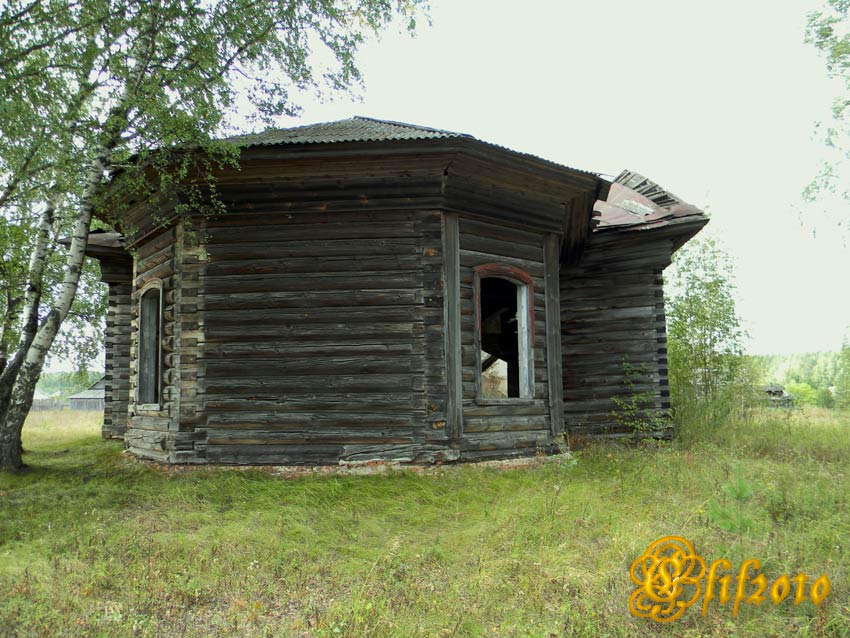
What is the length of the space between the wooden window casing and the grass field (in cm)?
161

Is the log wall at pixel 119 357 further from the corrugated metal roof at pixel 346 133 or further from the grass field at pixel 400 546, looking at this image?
the corrugated metal roof at pixel 346 133

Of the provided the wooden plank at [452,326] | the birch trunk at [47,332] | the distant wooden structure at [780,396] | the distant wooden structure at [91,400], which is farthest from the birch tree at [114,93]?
the distant wooden structure at [91,400]

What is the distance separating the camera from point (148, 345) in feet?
31.3

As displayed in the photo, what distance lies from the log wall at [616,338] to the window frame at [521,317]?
3056 millimetres

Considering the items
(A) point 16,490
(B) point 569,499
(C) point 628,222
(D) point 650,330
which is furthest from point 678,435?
(A) point 16,490

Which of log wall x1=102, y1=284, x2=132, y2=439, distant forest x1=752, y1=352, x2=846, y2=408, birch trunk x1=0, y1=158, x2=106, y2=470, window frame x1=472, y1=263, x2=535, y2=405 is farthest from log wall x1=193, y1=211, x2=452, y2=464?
distant forest x1=752, y1=352, x2=846, y2=408

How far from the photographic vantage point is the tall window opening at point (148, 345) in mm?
9328

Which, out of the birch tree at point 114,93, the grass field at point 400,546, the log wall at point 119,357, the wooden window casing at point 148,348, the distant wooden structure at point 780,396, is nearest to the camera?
the grass field at point 400,546

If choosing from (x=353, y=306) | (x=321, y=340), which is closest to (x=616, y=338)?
(x=353, y=306)

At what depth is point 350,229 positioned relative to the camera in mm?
7996

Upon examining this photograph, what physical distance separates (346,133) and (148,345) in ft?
15.0

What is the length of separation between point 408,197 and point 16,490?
19.7 feet


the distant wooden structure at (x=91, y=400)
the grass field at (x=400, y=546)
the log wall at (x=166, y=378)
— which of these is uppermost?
the log wall at (x=166, y=378)

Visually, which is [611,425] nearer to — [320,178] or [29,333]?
[320,178]
